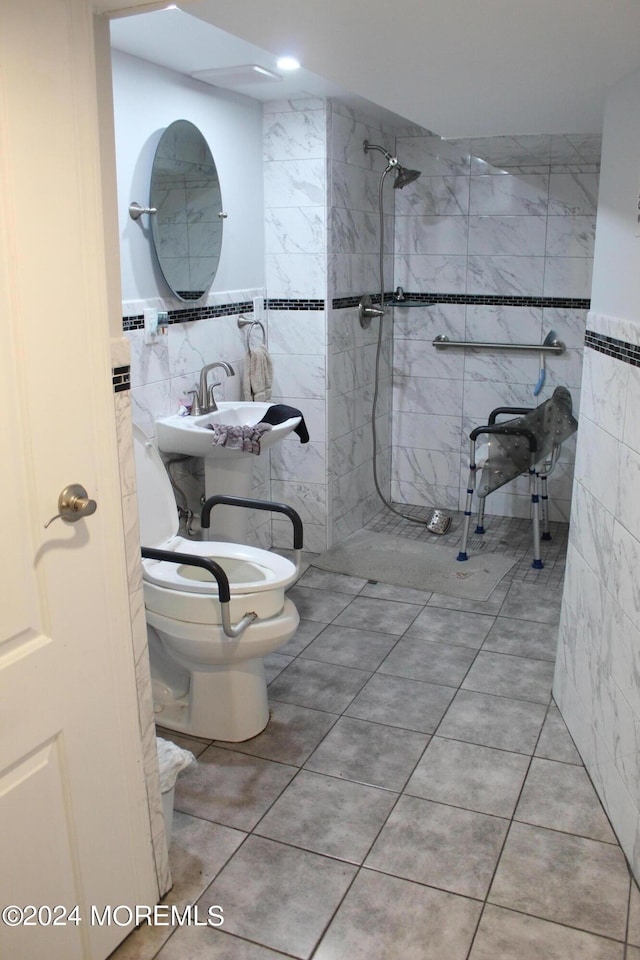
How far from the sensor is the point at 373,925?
1.92 meters

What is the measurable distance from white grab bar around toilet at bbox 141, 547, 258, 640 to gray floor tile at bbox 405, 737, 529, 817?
683mm

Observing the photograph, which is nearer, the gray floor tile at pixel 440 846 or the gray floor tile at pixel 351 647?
the gray floor tile at pixel 440 846

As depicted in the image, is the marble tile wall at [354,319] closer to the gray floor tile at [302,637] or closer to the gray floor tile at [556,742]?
the gray floor tile at [302,637]

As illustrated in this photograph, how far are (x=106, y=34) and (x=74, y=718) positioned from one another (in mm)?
1345

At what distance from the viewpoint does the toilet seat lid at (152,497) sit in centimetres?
273

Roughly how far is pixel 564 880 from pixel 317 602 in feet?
5.98

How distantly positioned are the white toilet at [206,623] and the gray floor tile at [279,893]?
52 cm

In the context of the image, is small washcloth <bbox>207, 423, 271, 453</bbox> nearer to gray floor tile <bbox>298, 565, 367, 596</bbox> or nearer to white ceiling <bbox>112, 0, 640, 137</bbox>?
gray floor tile <bbox>298, 565, 367, 596</bbox>

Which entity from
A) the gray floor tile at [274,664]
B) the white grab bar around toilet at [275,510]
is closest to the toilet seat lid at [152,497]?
the white grab bar around toilet at [275,510]

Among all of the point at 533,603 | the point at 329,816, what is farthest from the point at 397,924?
the point at 533,603

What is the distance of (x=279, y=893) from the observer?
2.02 meters

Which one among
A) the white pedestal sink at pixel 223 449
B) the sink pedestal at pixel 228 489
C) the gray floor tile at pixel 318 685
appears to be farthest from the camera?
the sink pedestal at pixel 228 489

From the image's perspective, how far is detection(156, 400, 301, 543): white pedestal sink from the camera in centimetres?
314

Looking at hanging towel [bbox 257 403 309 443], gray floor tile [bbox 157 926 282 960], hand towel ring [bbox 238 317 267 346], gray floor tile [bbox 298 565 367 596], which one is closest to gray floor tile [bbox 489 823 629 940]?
gray floor tile [bbox 157 926 282 960]
